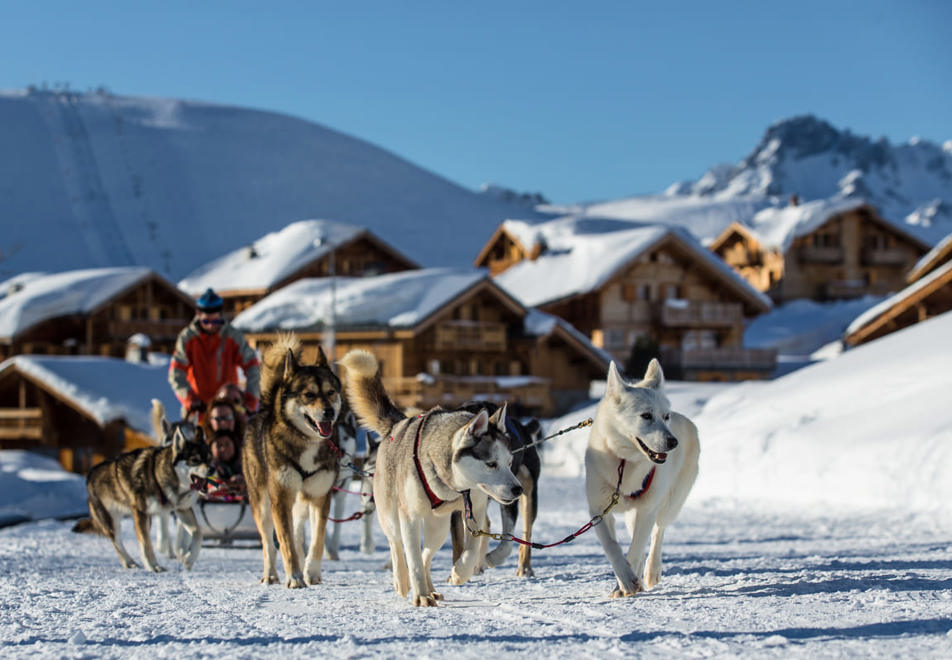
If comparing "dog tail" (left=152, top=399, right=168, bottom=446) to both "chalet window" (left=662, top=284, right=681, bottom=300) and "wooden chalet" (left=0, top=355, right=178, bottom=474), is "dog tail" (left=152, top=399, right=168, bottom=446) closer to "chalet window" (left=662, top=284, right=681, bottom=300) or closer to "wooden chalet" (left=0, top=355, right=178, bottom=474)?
"wooden chalet" (left=0, top=355, right=178, bottom=474)

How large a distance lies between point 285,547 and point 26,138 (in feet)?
372

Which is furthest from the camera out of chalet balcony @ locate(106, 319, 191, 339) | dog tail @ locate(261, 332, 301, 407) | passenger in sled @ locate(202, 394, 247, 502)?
chalet balcony @ locate(106, 319, 191, 339)

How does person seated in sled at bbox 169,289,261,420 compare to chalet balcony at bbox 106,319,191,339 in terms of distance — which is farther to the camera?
chalet balcony at bbox 106,319,191,339

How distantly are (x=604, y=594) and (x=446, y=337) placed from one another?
106 ft

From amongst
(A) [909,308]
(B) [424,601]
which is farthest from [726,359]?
(B) [424,601]

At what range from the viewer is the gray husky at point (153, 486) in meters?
9.09

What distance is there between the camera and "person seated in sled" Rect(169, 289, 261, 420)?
9828 millimetres

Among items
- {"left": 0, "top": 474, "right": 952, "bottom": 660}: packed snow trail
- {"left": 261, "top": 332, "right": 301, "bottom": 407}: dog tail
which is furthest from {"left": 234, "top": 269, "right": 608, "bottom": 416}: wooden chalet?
{"left": 261, "top": 332, "right": 301, "bottom": 407}: dog tail

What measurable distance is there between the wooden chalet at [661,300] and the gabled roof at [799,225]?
14872 millimetres

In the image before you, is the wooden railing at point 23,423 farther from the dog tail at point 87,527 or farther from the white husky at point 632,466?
the white husky at point 632,466

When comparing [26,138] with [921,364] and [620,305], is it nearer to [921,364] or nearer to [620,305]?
[620,305]

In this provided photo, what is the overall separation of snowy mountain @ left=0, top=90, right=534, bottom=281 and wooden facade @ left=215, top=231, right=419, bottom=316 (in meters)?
26.8

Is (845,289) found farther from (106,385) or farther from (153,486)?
(153,486)

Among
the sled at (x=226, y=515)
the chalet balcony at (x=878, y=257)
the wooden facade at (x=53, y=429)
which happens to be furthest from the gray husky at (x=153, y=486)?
the chalet balcony at (x=878, y=257)
